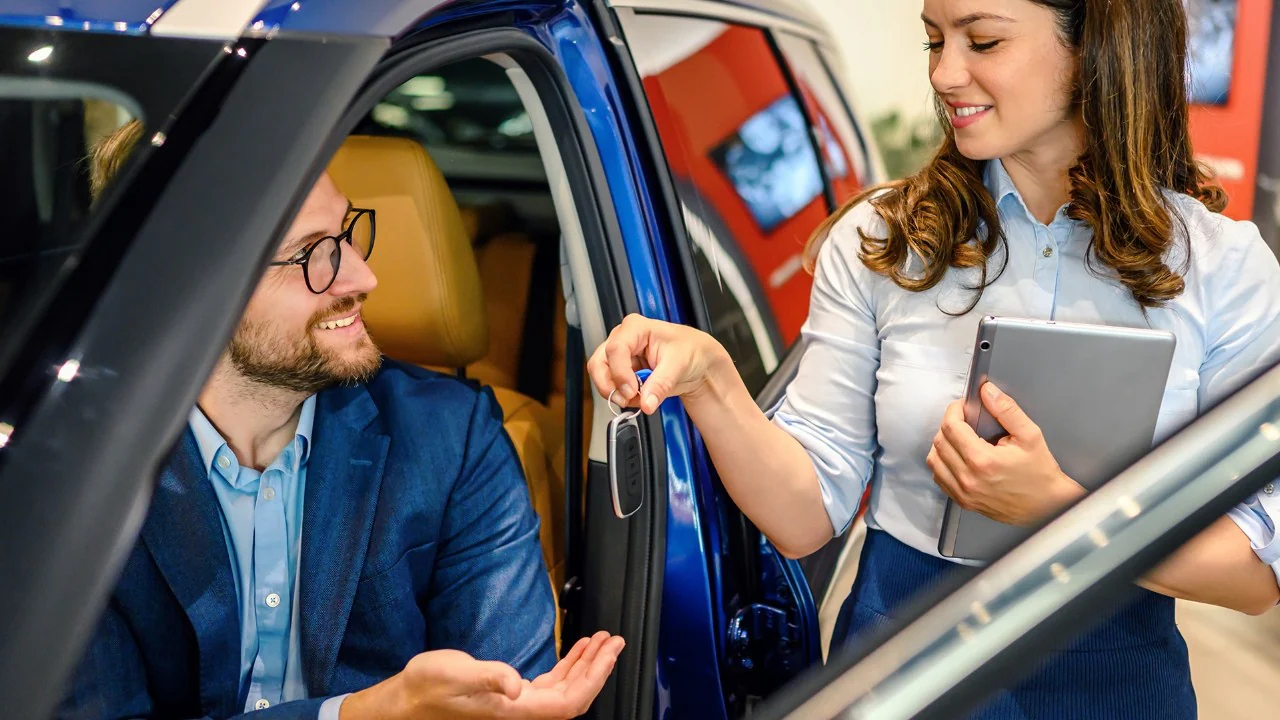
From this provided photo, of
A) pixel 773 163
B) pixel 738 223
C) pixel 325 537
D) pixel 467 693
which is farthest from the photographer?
pixel 773 163

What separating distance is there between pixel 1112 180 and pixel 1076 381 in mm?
241

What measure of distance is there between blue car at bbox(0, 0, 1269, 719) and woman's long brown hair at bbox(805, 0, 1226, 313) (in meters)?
0.32

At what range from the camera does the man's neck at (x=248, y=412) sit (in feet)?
4.04

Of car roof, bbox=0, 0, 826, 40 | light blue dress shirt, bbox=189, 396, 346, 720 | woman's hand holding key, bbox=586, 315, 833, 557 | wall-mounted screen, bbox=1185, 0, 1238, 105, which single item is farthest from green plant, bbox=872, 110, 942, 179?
car roof, bbox=0, 0, 826, 40

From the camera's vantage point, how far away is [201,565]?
1.10 meters

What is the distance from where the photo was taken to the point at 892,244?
120cm

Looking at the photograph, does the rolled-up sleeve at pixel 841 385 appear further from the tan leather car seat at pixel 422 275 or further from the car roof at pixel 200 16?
the car roof at pixel 200 16

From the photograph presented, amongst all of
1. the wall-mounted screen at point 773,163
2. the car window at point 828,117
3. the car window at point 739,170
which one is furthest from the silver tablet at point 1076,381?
the car window at point 828,117

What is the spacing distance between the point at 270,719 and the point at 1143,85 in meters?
1.13

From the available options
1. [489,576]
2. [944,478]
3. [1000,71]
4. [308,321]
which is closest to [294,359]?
[308,321]

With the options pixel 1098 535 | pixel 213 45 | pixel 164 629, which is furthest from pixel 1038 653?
pixel 164 629

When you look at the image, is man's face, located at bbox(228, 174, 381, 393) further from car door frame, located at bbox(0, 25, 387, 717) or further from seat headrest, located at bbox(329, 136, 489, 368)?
car door frame, located at bbox(0, 25, 387, 717)

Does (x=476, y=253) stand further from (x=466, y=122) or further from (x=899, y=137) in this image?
(x=899, y=137)

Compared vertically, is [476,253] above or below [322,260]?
below
